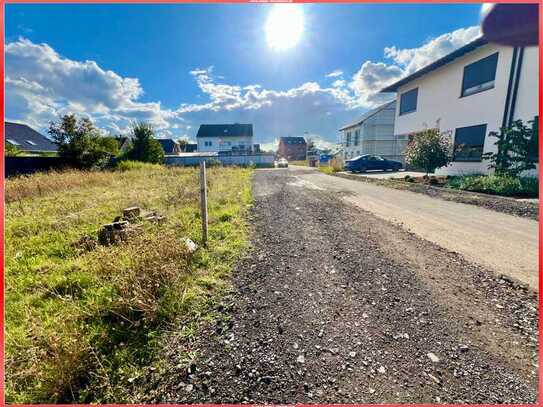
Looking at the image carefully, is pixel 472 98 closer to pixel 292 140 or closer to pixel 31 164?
pixel 31 164

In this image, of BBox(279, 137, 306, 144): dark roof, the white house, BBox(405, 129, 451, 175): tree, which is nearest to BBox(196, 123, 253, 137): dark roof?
BBox(279, 137, 306, 144): dark roof

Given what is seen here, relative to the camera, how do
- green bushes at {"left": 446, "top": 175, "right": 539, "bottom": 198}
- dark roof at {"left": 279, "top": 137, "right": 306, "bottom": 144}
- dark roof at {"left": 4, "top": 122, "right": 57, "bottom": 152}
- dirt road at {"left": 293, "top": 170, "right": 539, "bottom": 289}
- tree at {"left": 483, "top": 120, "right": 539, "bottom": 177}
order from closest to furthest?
dirt road at {"left": 293, "top": 170, "right": 539, "bottom": 289} → green bushes at {"left": 446, "top": 175, "right": 539, "bottom": 198} → tree at {"left": 483, "top": 120, "right": 539, "bottom": 177} → dark roof at {"left": 4, "top": 122, "right": 57, "bottom": 152} → dark roof at {"left": 279, "top": 137, "right": 306, "bottom": 144}

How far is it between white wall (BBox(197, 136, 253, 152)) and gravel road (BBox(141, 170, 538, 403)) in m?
52.1

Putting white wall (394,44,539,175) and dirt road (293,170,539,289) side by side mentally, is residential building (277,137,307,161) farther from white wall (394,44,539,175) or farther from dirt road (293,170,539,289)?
dirt road (293,170,539,289)

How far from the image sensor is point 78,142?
Answer: 51.5 feet

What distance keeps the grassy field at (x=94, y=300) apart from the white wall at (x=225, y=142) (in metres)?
49.8

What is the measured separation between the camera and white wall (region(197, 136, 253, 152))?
5281 centimetres

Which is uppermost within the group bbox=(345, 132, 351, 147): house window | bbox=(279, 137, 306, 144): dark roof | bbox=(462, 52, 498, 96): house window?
bbox=(279, 137, 306, 144): dark roof

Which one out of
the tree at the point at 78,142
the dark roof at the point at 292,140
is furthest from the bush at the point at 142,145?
the dark roof at the point at 292,140

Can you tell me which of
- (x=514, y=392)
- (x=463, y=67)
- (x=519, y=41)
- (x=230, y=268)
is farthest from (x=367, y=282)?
(x=463, y=67)

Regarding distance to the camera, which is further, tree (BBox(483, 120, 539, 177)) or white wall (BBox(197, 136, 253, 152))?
white wall (BBox(197, 136, 253, 152))

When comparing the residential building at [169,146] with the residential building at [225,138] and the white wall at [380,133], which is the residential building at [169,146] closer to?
the residential building at [225,138]

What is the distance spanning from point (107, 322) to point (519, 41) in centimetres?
342

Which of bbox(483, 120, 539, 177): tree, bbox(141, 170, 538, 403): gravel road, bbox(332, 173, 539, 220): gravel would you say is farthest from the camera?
bbox(483, 120, 539, 177): tree
